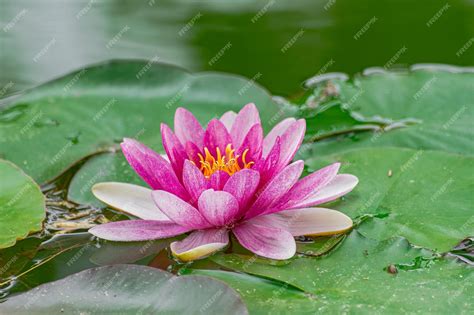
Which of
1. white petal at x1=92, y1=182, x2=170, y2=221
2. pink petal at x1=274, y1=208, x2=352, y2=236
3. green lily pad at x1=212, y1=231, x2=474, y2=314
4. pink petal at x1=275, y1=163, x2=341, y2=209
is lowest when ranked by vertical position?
green lily pad at x1=212, y1=231, x2=474, y2=314

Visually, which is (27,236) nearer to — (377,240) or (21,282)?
(21,282)

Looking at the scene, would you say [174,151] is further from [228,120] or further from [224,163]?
[228,120]

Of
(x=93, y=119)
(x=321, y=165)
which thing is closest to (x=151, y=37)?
(x=93, y=119)

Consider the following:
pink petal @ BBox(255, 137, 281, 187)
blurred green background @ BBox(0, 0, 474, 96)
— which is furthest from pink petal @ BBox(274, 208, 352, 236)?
blurred green background @ BBox(0, 0, 474, 96)

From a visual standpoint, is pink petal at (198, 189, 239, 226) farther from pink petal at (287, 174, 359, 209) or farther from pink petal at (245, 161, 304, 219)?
pink petal at (287, 174, 359, 209)

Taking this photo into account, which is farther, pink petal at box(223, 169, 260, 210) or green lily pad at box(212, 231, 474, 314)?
pink petal at box(223, 169, 260, 210)
